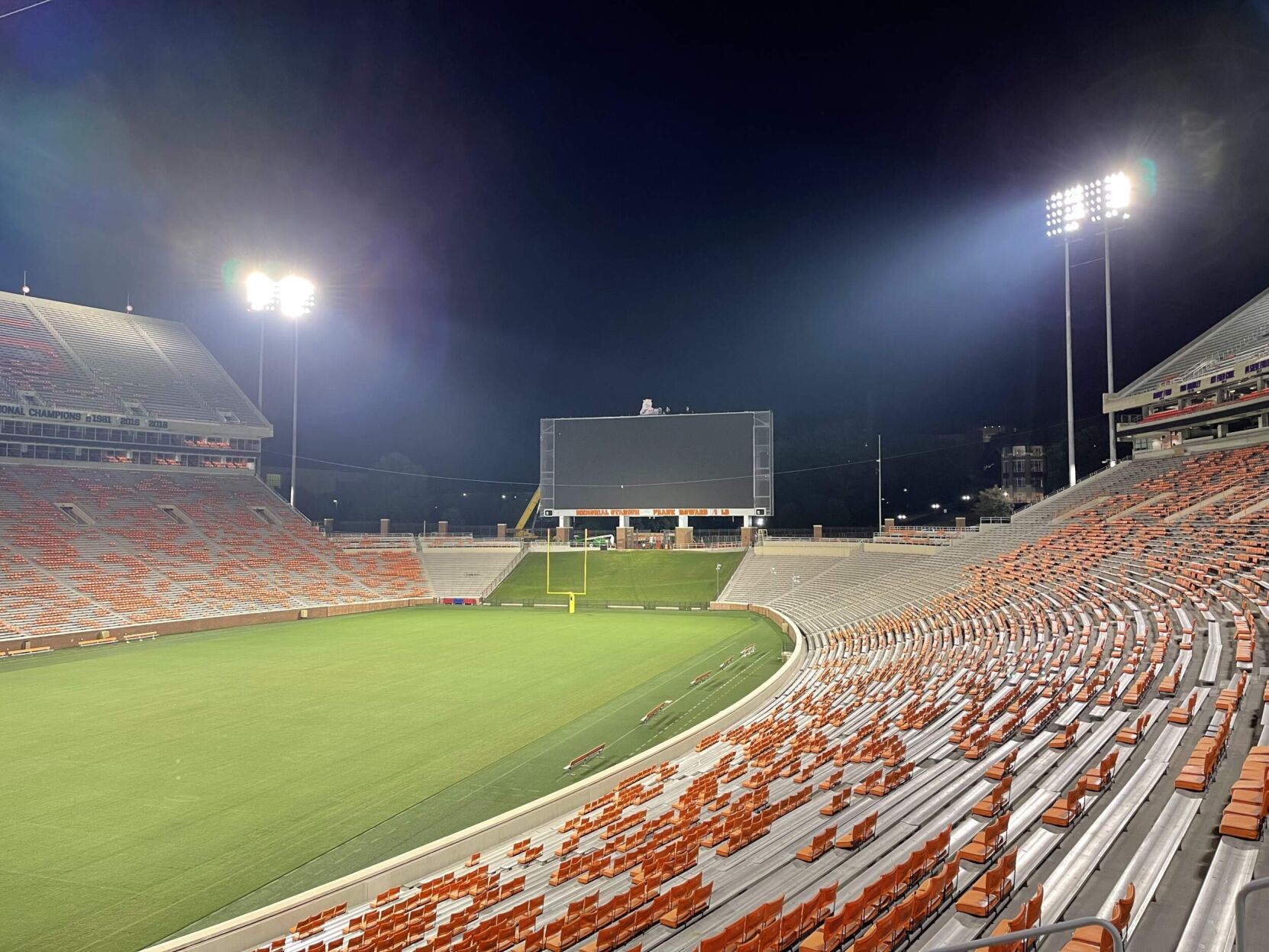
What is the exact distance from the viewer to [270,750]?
18.8 metres

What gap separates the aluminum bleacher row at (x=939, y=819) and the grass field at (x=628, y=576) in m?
29.5

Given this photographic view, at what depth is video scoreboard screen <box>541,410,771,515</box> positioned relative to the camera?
55938mm

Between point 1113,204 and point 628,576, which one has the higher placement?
point 1113,204

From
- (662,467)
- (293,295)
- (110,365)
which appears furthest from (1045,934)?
(110,365)

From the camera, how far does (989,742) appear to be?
13578 millimetres

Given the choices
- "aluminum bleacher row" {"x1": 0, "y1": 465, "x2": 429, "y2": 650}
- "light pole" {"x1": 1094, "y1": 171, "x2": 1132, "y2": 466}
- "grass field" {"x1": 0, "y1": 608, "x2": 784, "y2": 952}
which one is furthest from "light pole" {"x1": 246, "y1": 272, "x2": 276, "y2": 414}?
"light pole" {"x1": 1094, "y1": 171, "x2": 1132, "y2": 466}

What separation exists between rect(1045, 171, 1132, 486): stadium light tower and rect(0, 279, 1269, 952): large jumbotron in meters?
5.85

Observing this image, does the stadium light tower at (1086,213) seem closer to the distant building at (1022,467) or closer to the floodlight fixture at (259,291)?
the distant building at (1022,467)

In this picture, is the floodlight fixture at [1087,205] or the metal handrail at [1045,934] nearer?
the metal handrail at [1045,934]

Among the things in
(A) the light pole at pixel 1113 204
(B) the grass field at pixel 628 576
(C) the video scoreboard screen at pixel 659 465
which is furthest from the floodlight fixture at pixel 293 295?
(A) the light pole at pixel 1113 204

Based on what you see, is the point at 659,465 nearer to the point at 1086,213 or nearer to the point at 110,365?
the point at 1086,213

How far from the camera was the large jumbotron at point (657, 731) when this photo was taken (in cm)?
886

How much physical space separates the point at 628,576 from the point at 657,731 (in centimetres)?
3574

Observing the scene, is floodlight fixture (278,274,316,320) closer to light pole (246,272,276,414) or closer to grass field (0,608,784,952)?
light pole (246,272,276,414)
